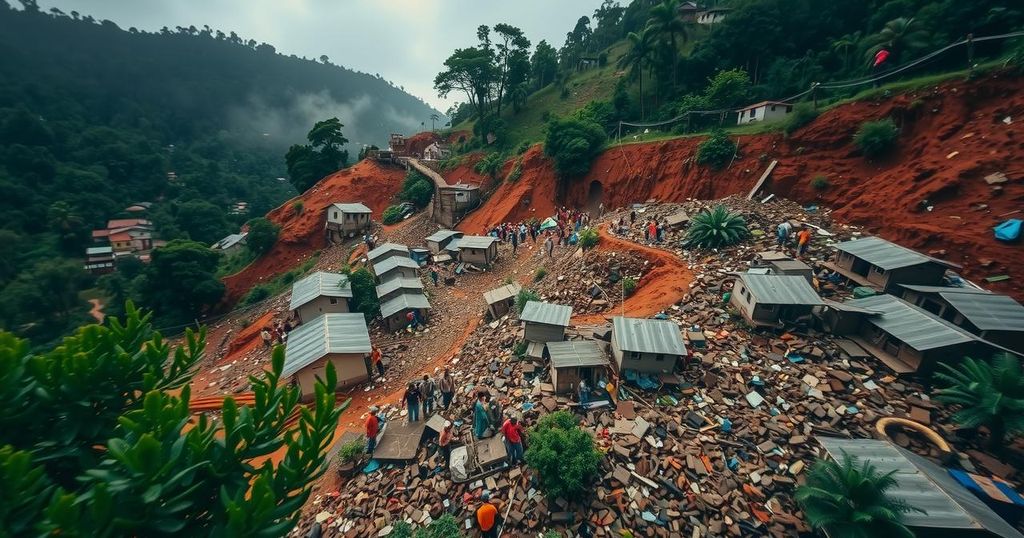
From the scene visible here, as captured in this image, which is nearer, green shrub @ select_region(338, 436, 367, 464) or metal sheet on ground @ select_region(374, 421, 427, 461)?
metal sheet on ground @ select_region(374, 421, 427, 461)

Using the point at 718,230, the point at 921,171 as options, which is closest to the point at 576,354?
the point at 718,230

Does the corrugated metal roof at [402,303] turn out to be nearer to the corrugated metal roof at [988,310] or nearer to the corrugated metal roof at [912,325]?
the corrugated metal roof at [912,325]

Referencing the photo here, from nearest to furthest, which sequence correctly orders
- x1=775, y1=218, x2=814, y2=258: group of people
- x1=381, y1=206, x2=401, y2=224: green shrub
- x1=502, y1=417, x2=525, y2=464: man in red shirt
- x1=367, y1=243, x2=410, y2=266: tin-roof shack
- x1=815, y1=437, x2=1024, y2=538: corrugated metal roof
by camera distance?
1. x1=815, y1=437, x2=1024, y2=538: corrugated metal roof
2. x1=502, y1=417, x2=525, y2=464: man in red shirt
3. x1=775, y1=218, x2=814, y2=258: group of people
4. x1=367, y1=243, x2=410, y2=266: tin-roof shack
5. x1=381, y1=206, x2=401, y2=224: green shrub

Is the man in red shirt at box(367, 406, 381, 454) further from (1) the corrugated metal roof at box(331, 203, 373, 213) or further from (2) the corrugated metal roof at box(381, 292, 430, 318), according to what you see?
(1) the corrugated metal roof at box(331, 203, 373, 213)

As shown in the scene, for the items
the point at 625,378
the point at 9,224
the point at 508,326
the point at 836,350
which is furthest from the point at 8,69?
the point at 836,350

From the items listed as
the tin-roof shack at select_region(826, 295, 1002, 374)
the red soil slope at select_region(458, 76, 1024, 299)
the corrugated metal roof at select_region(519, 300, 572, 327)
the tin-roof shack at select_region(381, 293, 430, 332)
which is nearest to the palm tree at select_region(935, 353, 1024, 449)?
the tin-roof shack at select_region(826, 295, 1002, 374)

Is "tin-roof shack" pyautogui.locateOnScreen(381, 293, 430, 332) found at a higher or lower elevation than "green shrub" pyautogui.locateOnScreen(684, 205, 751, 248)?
lower

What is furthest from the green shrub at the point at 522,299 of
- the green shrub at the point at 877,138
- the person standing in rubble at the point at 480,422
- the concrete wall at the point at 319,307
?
the green shrub at the point at 877,138
